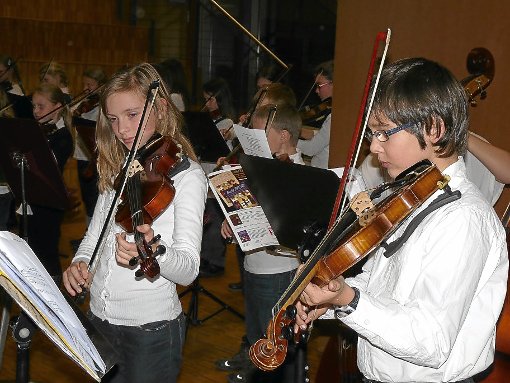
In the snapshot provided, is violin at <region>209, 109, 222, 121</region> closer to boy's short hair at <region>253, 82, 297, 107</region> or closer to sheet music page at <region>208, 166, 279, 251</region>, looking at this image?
boy's short hair at <region>253, 82, 297, 107</region>

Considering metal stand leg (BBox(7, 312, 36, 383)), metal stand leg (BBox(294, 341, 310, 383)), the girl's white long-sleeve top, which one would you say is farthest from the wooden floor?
metal stand leg (BBox(7, 312, 36, 383))

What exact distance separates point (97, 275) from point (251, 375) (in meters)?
1.38

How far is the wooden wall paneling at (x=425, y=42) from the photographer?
10.8ft

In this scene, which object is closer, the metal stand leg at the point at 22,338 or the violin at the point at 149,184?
the metal stand leg at the point at 22,338

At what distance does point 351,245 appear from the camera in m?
1.37

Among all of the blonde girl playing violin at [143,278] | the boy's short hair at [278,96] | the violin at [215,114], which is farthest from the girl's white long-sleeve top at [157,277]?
the violin at [215,114]

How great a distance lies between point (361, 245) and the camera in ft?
4.50

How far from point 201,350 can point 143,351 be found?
1733mm

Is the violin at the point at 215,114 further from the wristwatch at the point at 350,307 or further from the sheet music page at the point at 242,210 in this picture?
the wristwatch at the point at 350,307

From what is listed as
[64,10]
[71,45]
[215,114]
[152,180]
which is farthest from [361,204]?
[64,10]

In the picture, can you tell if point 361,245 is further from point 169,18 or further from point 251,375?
point 169,18

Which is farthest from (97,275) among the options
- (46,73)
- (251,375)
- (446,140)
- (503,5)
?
(46,73)

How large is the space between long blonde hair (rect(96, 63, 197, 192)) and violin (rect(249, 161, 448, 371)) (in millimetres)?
787

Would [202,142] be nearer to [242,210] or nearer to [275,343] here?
[242,210]
